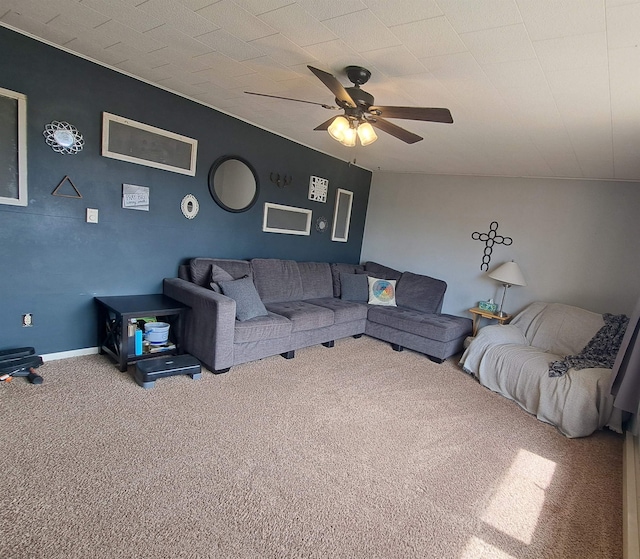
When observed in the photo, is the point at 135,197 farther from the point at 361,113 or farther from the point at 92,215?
the point at 361,113

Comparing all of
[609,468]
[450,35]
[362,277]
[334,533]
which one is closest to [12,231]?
[334,533]

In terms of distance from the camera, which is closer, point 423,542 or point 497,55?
point 423,542

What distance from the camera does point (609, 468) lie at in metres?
2.40

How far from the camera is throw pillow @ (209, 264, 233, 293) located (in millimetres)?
3355

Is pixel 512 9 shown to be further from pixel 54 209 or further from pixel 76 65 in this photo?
pixel 54 209

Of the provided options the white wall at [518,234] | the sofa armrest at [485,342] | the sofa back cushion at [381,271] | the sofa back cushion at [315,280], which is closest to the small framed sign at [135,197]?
the sofa back cushion at [315,280]

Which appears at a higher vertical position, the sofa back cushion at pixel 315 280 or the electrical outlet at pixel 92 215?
the electrical outlet at pixel 92 215

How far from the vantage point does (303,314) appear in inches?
146

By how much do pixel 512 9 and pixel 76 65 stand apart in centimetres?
289

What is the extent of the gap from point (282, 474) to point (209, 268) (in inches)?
85.8

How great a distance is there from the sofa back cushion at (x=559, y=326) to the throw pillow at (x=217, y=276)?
319cm

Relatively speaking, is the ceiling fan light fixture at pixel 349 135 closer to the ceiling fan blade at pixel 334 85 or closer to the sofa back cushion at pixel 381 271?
the ceiling fan blade at pixel 334 85

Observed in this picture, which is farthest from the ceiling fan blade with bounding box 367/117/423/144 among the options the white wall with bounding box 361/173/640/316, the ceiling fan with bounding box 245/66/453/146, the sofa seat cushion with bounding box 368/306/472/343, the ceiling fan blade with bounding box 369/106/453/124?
the white wall with bounding box 361/173/640/316

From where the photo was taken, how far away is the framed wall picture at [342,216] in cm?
529
